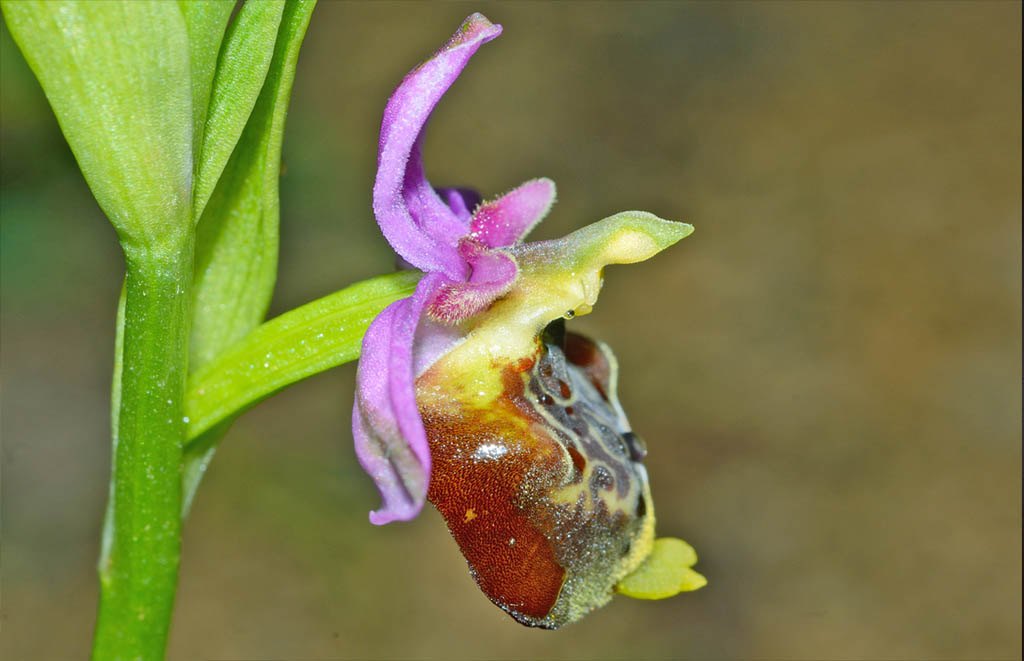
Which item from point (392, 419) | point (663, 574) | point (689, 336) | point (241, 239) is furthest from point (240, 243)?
point (689, 336)

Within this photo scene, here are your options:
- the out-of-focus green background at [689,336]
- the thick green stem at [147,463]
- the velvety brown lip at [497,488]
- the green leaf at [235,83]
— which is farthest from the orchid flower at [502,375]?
the out-of-focus green background at [689,336]

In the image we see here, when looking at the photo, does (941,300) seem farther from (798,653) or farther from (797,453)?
(798,653)

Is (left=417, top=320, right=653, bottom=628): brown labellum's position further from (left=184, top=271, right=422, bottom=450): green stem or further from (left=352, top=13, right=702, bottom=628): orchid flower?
(left=184, top=271, right=422, bottom=450): green stem

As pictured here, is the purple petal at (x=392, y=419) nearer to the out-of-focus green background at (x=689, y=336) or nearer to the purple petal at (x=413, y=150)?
the purple petal at (x=413, y=150)

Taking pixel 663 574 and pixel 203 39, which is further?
pixel 663 574

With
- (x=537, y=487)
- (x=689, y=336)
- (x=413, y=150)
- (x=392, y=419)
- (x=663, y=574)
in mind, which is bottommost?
(x=689, y=336)

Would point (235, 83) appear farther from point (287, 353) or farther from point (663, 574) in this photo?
point (663, 574)

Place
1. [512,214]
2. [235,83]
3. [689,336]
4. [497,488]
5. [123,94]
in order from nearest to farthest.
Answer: [123,94] < [235,83] < [497,488] < [512,214] < [689,336]
